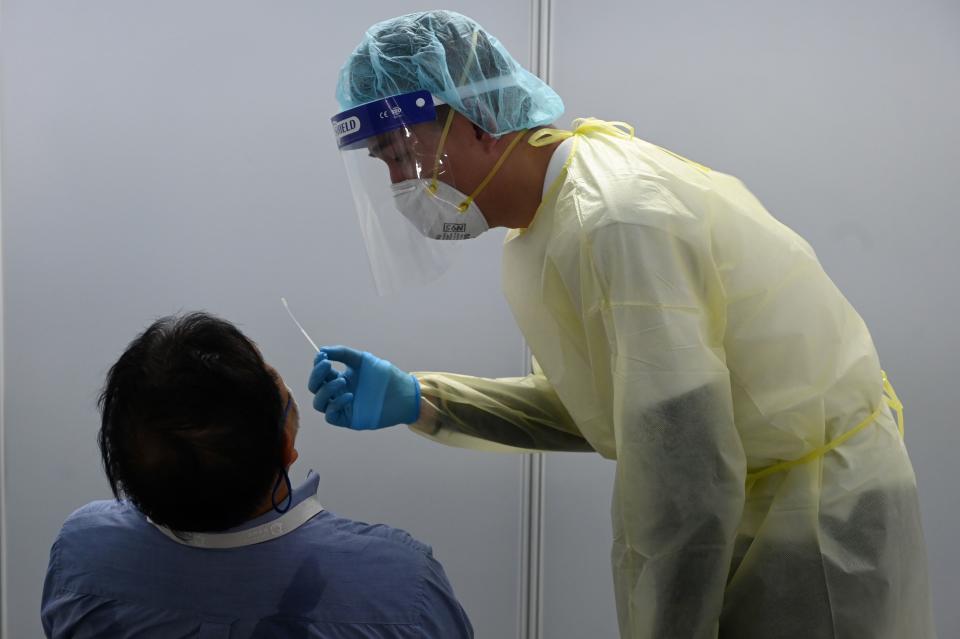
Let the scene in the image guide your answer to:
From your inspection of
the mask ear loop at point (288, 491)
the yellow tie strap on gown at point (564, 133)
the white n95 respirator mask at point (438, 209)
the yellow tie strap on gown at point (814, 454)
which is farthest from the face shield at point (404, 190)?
the yellow tie strap on gown at point (814, 454)

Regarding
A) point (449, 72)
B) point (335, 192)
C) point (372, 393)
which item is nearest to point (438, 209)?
point (449, 72)

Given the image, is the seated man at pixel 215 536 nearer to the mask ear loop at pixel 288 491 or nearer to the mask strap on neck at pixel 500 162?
the mask ear loop at pixel 288 491

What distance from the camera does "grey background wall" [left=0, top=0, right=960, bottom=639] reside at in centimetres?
197

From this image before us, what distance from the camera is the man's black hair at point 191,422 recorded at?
94 centimetres

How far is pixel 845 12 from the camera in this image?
2.03m

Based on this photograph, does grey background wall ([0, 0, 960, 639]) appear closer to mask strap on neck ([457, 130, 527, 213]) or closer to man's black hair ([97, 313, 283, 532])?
mask strap on neck ([457, 130, 527, 213])

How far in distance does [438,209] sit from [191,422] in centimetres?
50

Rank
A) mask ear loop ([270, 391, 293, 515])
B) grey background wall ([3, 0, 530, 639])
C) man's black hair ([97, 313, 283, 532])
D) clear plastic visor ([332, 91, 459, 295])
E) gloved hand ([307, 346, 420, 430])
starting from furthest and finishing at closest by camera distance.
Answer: grey background wall ([3, 0, 530, 639])
gloved hand ([307, 346, 420, 430])
clear plastic visor ([332, 91, 459, 295])
mask ear loop ([270, 391, 293, 515])
man's black hair ([97, 313, 283, 532])

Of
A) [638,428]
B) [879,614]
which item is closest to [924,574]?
[879,614]

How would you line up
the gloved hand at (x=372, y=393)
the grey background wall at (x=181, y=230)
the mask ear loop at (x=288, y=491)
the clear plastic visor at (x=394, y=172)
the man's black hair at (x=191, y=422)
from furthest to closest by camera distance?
the grey background wall at (x=181, y=230)
the gloved hand at (x=372, y=393)
the clear plastic visor at (x=394, y=172)
the mask ear loop at (x=288, y=491)
the man's black hair at (x=191, y=422)

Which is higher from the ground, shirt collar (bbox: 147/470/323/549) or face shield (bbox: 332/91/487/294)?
face shield (bbox: 332/91/487/294)

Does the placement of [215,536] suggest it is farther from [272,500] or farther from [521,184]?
[521,184]

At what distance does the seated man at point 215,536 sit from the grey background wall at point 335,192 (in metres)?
0.94

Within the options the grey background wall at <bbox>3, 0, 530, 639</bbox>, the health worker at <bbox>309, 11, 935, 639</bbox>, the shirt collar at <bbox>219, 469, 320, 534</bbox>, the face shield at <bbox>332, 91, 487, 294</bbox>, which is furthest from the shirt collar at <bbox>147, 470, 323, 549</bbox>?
the grey background wall at <bbox>3, 0, 530, 639</bbox>
